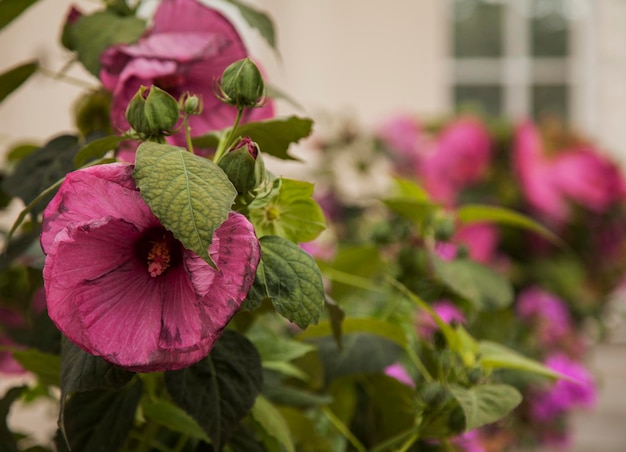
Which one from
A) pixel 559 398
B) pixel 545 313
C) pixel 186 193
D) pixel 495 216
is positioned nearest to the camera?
pixel 186 193

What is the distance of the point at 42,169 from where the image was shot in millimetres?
353

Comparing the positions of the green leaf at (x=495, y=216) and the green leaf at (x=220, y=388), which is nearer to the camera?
the green leaf at (x=220, y=388)

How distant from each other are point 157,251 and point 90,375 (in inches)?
1.7

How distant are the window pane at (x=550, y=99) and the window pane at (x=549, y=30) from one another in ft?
0.41

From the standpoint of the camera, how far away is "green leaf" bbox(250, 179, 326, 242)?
309 mm

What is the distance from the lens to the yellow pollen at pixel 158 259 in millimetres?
270

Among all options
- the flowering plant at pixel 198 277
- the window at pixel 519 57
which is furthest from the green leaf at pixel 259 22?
the window at pixel 519 57

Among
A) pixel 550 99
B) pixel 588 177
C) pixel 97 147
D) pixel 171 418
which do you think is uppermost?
pixel 97 147

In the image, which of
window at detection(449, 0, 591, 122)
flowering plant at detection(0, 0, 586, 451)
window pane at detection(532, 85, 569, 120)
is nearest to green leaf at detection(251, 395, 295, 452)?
flowering plant at detection(0, 0, 586, 451)

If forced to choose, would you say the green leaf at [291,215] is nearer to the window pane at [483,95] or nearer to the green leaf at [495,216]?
the green leaf at [495,216]

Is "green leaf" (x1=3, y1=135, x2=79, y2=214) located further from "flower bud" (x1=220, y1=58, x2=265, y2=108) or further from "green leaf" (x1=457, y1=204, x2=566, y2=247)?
"green leaf" (x1=457, y1=204, x2=566, y2=247)

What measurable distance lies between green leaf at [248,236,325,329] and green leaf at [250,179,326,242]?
0.03m

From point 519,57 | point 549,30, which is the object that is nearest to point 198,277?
point 519,57

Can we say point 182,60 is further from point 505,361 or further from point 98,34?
point 505,361
